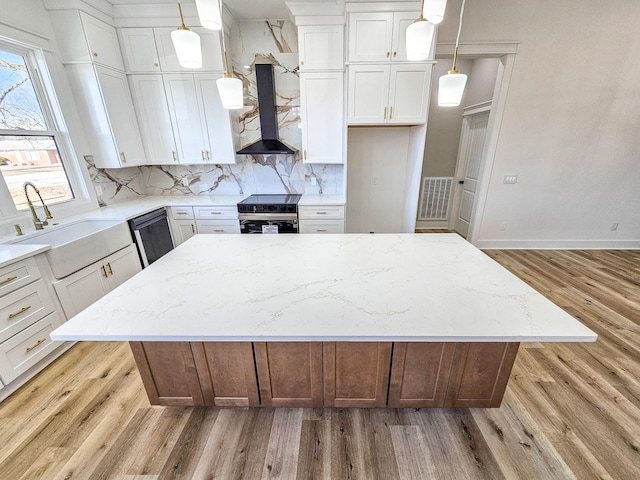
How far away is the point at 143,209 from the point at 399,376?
9.96 ft

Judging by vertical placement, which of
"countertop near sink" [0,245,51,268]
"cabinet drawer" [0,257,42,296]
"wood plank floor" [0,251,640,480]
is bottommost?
"wood plank floor" [0,251,640,480]

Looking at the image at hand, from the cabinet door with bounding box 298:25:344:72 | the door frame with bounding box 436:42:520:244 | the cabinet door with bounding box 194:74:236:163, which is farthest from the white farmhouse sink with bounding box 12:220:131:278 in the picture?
the door frame with bounding box 436:42:520:244

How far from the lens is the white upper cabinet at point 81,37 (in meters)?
2.47

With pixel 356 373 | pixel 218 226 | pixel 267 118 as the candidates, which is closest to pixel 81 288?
pixel 218 226

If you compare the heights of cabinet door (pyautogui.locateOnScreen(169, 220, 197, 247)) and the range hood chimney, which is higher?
the range hood chimney

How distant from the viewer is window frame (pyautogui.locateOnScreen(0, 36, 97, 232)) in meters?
2.22

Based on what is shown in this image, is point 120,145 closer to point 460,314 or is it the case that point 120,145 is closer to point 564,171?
point 460,314

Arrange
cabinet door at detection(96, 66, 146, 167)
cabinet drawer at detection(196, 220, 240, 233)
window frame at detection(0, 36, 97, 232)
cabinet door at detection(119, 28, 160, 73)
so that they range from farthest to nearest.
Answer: cabinet drawer at detection(196, 220, 240, 233) → cabinet door at detection(119, 28, 160, 73) → cabinet door at detection(96, 66, 146, 167) → window frame at detection(0, 36, 97, 232)

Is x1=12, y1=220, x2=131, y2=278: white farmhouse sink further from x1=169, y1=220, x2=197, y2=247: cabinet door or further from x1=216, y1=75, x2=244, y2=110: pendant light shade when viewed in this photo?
x1=216, y1=75, x2=244, y2=110: pendant light shade

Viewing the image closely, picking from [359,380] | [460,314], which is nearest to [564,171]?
[460,314]

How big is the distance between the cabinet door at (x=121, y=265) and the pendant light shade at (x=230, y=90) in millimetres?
1981

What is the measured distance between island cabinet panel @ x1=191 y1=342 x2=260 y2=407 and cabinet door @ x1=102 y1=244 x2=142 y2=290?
1.69m

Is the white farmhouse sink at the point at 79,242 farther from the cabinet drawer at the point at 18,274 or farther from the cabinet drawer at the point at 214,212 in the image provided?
the cabinet drawer at the point at 214,212

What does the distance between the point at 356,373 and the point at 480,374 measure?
2.23 ft
